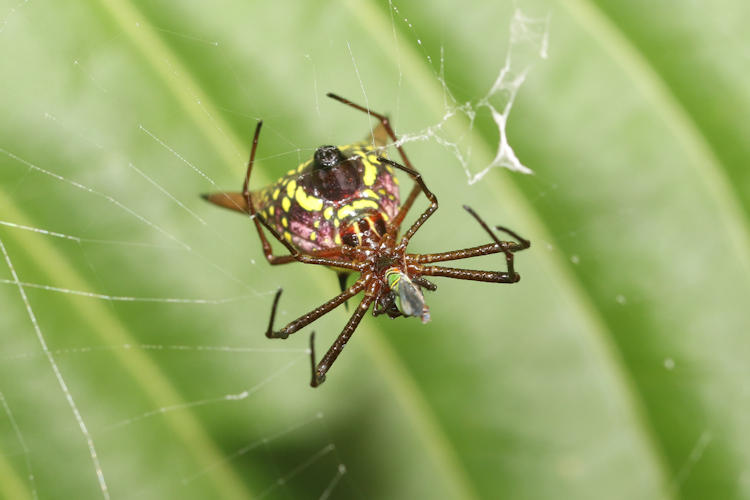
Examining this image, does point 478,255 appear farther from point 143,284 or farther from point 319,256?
point 143,284

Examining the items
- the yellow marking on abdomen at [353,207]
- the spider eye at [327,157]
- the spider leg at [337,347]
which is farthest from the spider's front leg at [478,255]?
the spider eye at [327,157]

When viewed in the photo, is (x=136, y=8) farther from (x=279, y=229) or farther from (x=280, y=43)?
(x=279, y=229)

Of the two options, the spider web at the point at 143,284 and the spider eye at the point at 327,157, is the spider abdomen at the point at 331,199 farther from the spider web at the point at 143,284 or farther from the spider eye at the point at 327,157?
the spider web at the point at 143,284

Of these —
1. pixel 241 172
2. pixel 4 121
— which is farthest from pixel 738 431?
pixel 4 121

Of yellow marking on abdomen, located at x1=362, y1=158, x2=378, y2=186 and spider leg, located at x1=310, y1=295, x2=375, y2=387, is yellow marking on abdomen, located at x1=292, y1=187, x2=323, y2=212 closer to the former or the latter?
yellow marking on abdomen, located at x1=362, y1=158, x2=378, y2=186

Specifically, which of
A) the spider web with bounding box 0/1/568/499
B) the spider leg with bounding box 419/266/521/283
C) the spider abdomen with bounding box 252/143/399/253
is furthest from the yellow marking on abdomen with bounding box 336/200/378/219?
the spider leg with bounding box 419/266/521/283

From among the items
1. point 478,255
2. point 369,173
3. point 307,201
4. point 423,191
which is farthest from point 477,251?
point 307,201
